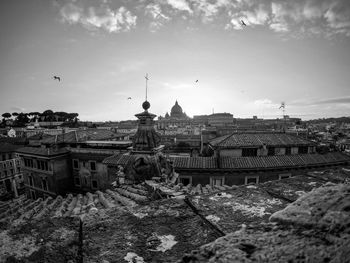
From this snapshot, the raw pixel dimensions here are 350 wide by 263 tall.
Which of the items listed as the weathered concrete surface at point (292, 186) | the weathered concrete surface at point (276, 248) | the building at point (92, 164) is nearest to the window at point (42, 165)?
the building at point (92, 164)

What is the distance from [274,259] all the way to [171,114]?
127982 millimetres

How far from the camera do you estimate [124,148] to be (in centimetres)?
2152

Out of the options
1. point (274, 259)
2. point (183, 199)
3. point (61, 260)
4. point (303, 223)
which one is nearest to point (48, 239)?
point (61, 260)

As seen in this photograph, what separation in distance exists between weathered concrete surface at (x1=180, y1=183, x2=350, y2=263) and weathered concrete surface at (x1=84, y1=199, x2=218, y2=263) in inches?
23.9

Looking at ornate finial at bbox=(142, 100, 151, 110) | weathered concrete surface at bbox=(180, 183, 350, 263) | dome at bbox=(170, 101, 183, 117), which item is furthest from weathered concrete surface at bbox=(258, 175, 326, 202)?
dome at bbox=(170, 101, 183, 117)

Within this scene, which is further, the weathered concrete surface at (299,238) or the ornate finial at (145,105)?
the ornate finial at (145,105)

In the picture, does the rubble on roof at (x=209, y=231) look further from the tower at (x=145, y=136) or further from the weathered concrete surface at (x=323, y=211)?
the tower at (x=145, y=136)

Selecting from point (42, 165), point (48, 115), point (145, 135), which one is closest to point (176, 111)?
point (48, 115)

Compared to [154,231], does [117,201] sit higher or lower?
lower

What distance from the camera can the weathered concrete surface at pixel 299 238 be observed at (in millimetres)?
968

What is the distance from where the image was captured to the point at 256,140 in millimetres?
21781

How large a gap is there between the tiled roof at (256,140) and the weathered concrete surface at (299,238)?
19.5 metres

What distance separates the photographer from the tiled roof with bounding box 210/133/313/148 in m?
20.8

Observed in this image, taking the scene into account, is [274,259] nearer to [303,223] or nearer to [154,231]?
[303,223]
